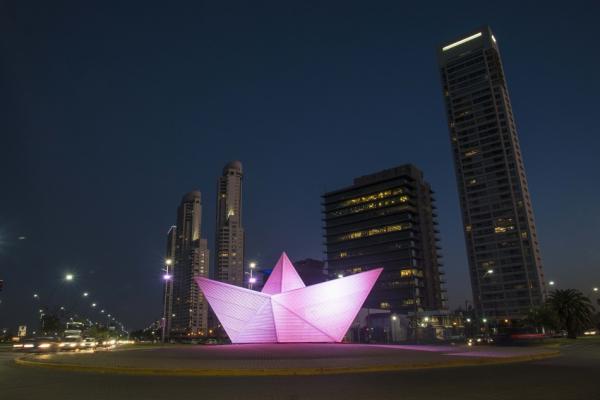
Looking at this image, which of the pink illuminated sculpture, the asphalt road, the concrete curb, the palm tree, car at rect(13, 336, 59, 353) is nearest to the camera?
the asphalt road

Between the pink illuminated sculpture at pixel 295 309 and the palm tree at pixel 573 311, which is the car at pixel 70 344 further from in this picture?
the palm tree at pixel 573 311

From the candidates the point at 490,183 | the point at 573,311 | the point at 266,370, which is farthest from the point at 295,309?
the point at 490,183

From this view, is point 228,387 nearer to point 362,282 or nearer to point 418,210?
point 362,282

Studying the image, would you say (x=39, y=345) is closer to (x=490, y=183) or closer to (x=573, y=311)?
(x=573, y=311)

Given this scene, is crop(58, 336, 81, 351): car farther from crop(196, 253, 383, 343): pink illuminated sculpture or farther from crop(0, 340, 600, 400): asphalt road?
crop(0, 340, 600, 400): asphalt road

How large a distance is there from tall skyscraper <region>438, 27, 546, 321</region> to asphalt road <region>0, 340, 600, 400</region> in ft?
396

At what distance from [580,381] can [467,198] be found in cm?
14303

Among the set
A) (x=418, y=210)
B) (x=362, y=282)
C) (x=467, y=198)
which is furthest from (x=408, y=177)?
(x=362, y=282)

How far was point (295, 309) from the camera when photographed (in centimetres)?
3534

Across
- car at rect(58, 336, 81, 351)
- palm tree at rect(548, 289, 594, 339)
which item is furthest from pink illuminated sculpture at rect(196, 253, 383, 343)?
palm tree at rect(548, 289, 594, 339)

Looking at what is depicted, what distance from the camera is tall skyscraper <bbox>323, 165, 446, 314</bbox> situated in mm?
138000

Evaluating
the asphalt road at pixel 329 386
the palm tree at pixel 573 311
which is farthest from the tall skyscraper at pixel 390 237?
the asphalt road at pixel 329 386

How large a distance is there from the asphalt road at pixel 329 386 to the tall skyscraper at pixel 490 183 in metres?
121

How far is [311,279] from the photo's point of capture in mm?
159875
